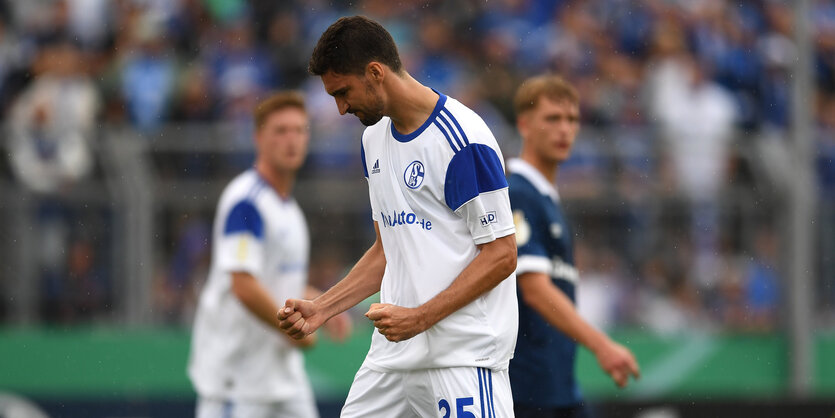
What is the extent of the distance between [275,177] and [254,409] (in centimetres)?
147

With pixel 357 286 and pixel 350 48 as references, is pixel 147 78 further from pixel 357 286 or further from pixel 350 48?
pixel 350 48

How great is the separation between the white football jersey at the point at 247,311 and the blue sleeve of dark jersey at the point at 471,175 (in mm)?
2747

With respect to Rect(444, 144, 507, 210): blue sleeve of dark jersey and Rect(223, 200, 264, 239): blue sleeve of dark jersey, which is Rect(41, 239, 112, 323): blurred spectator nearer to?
Rect(223, 200, 264, 239): blue sleeve of dark jersey

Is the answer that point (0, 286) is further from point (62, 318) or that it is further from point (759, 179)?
point (759, 179)

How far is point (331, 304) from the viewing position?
514cm

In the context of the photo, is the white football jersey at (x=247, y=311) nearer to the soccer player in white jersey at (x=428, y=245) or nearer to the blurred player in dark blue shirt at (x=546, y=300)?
the blurred player in dark blue shirt at (x=546, y=300)

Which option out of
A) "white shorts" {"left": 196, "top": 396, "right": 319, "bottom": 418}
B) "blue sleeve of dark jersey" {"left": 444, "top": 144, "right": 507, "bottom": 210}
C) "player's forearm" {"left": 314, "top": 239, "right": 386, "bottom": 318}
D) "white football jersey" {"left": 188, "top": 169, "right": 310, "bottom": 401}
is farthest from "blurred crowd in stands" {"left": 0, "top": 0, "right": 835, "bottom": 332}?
"blue sleeve of dark jersey" {"left": 444, "top": 144, "right": 507, "bottom": 210}

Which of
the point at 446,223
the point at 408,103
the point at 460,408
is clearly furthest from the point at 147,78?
the point at 460,408

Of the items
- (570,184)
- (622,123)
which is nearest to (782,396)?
(570,184)

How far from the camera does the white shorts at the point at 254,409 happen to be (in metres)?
7.46

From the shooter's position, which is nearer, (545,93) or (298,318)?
(298,318)

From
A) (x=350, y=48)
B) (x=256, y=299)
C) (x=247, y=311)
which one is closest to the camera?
(x=350, y=48)

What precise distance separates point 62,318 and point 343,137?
304 centimetres

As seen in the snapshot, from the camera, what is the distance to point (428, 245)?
16.3 ft
